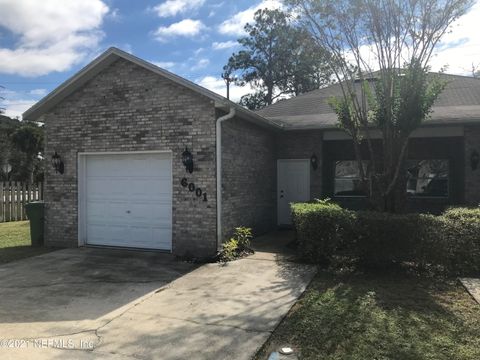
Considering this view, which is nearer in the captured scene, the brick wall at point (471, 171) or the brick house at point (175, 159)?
the brick house at point (175, 159)

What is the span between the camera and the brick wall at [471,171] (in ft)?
37.6

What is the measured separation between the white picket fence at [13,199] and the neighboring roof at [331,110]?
985 cm

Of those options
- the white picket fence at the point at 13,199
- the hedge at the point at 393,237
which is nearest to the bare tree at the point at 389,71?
the hedge at the point at 393,237

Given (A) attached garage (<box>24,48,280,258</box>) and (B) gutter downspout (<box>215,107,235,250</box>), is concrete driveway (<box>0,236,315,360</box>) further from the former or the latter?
(A) attached garage (<box>24,48,280,258</box>)

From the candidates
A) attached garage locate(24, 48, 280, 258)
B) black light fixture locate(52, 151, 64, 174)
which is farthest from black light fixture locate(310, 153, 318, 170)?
black light fixture locate(52, 151, 64, 174)

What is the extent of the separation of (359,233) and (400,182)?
7.05 feet

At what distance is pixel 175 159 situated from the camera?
945cm

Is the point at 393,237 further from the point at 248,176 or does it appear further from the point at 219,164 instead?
the point at 248,176

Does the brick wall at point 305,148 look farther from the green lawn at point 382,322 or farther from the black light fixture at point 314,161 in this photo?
the green lawn at point 382,322

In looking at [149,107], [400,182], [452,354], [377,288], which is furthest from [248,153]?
[452,354]

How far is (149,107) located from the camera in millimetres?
9688

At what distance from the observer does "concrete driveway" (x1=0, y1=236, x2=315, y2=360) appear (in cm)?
464

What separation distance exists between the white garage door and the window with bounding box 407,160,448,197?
701 cm

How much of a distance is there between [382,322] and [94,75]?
27.0 feet
